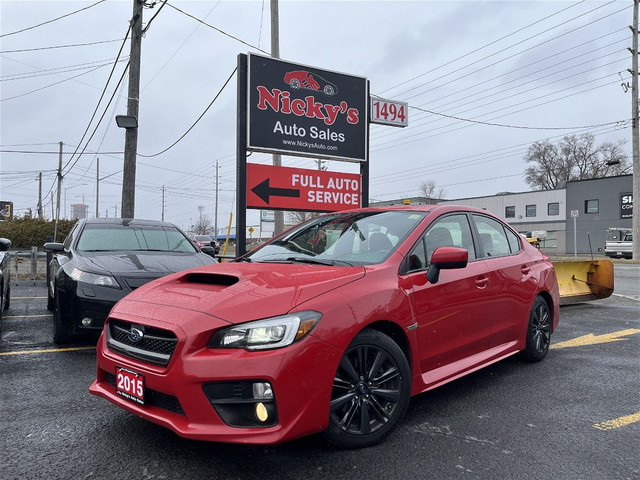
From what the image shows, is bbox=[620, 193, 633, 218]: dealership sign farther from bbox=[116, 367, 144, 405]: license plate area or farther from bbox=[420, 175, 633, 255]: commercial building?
bbox=[116, 367, 144, 405]: license plate area

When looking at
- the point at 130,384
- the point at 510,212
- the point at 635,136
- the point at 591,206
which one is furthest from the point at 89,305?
the point at 510,212

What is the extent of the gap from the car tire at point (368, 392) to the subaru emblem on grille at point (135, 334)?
1123 millimetres

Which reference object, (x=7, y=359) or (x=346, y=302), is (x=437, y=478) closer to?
(x=346, y=302)

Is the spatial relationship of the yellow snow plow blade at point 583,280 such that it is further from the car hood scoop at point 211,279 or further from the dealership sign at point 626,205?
the dealership sign at point 626,205

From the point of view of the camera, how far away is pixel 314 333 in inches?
98.1

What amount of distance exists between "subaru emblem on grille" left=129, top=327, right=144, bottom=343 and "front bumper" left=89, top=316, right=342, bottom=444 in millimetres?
229

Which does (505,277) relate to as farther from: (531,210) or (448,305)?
(531,210)

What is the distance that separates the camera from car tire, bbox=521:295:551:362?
4.58 metres

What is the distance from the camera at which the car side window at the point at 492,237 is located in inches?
167

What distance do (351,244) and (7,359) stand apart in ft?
12.0

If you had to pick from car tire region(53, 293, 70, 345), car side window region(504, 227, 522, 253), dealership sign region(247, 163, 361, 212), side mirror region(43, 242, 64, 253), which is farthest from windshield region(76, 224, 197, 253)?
car side window region(504, 227, 522, 253)

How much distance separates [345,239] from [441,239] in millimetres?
752

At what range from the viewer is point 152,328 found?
2656mm

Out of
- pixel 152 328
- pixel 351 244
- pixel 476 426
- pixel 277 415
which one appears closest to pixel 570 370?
pixel 476 426
